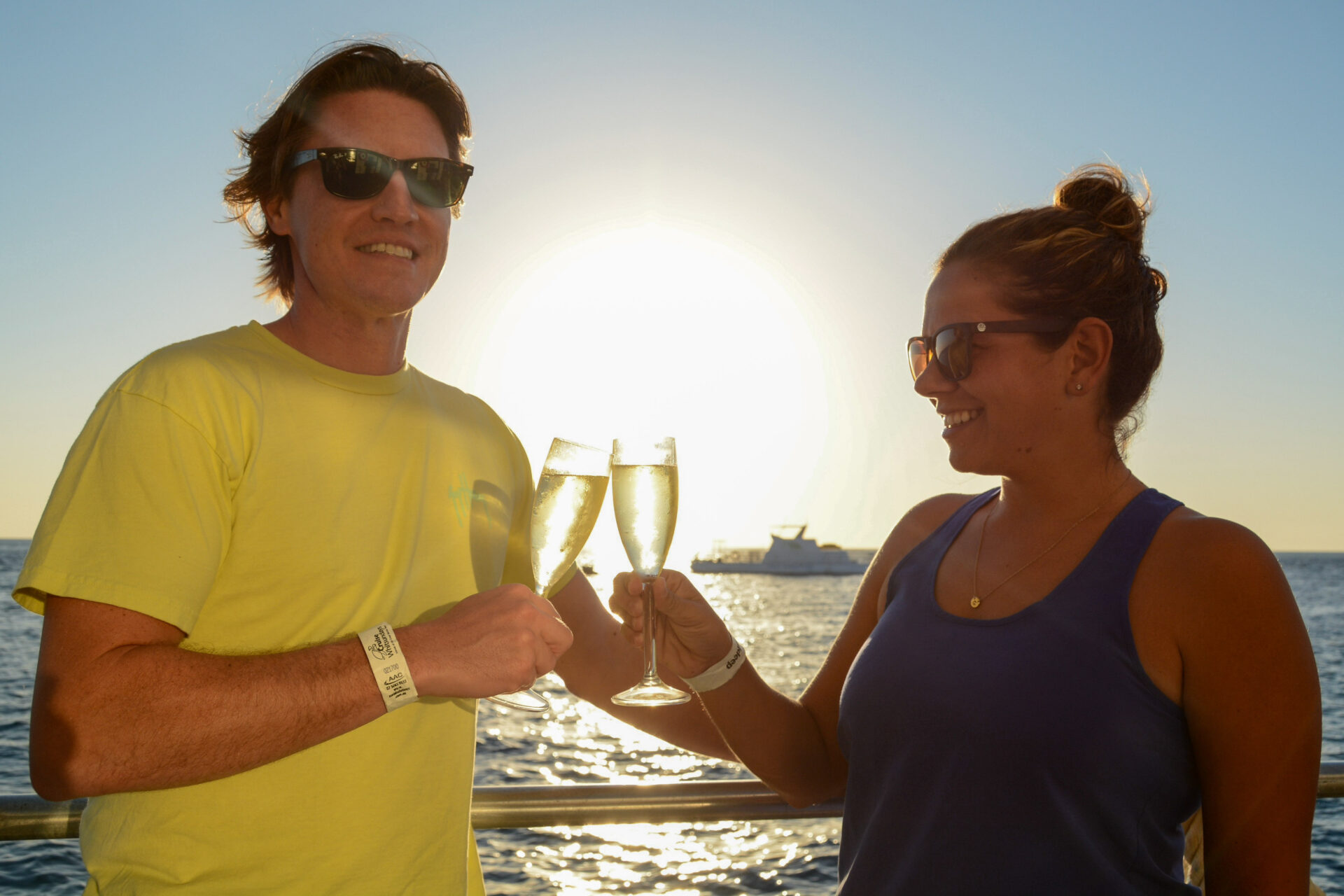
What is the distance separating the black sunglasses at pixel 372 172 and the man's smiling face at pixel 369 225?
16 mm

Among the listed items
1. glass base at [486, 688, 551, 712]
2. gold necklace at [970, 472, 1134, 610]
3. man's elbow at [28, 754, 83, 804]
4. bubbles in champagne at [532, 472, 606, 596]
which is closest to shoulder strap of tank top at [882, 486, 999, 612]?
gold necklace at [970, 472, 1134, 610]

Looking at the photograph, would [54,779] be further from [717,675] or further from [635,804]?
[717,675]

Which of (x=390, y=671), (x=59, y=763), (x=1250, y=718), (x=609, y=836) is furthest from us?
A: (x=609, y=836)

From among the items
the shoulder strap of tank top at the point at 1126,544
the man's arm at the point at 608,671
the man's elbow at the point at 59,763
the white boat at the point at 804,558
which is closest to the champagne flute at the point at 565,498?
the man's arm at the point at 608,671

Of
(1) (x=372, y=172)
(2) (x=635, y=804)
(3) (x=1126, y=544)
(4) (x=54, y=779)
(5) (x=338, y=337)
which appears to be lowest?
(2) (x=635, y=804)

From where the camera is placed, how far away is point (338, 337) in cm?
196

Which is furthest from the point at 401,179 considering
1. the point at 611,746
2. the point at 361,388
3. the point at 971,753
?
the point at 611,746

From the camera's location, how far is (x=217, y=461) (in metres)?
1.59

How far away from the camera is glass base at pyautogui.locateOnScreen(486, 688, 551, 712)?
165cm

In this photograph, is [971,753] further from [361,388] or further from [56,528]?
[56,528]

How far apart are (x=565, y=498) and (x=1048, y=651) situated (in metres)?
0.97

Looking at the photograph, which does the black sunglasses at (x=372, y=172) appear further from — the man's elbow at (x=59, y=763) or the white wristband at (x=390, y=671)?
the man's elbow at (x=59, y=763)

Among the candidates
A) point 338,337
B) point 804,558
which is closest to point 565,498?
point 338,337

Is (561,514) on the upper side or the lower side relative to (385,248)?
lower
